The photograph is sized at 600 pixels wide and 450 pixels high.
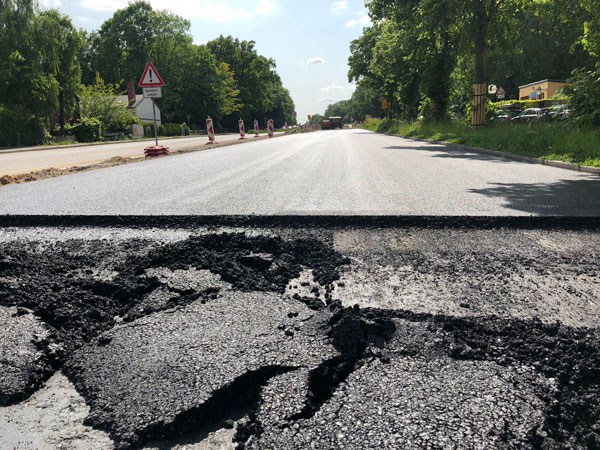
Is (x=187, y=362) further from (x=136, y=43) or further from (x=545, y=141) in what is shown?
(x=136, y=43)

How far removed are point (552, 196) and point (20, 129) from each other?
103ft

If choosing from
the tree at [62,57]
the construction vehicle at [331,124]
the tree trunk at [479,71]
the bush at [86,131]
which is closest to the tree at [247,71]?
the construction vehicle at [331,124]

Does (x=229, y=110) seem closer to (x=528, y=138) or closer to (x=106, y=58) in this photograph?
(x=106, y=58)

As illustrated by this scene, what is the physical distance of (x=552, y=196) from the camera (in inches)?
241

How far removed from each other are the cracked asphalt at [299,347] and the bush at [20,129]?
2904 cm

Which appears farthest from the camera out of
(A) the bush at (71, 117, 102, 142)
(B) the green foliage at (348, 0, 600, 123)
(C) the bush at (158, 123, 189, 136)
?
(C) the bush at (158, 123, 189, 136)

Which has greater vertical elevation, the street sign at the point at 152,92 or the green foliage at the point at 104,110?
the green foliage at the point at 104,110

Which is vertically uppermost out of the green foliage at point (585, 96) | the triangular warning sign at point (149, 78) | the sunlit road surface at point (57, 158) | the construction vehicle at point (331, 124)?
the construction vehicle at point (331, 124)

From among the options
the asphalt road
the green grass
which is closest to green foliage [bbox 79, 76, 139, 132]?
the green grass

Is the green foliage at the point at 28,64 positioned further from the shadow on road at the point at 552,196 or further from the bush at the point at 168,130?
the shadow on road at the point at 552,196

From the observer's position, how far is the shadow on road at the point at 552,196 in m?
5.18

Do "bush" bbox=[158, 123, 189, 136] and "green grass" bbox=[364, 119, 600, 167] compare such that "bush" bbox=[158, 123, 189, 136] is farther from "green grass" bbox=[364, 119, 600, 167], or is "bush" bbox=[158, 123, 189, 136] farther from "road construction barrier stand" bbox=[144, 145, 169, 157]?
"green grass" bbox=[364, 119, 600, 167]

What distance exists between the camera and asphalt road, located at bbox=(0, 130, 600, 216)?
5.41 m

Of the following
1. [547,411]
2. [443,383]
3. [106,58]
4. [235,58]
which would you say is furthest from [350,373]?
[235,58]
